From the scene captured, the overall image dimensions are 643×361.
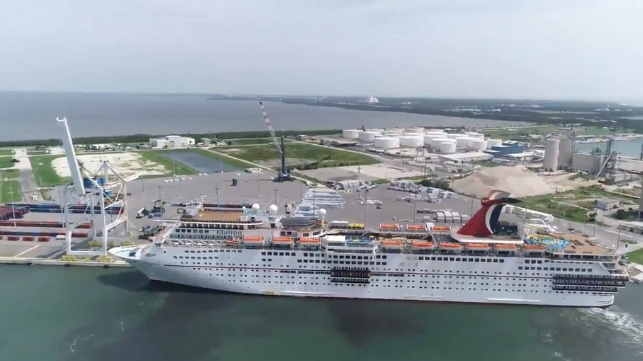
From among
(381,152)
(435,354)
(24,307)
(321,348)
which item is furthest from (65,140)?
(381,152)

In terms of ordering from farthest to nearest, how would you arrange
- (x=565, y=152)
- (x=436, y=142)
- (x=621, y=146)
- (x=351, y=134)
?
(x=351, y=134) → (x=621, y=146) → (x=436, y=142) → (x=565, y=152)

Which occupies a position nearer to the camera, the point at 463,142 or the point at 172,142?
the point at 172,142

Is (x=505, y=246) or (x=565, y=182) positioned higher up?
(x=505, y=246)

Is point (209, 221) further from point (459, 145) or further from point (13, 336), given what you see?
point (459, 145)

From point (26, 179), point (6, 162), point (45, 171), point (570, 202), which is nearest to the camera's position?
point (570, 202)

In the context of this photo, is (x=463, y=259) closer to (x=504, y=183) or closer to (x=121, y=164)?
(x=504, y=183)

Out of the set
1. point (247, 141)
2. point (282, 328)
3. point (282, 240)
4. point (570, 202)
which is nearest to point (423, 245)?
point (282, 240)

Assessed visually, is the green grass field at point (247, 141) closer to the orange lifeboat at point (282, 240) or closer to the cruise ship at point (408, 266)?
the cruise ship at point (408, 266)
